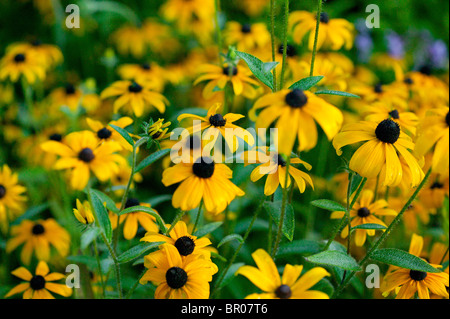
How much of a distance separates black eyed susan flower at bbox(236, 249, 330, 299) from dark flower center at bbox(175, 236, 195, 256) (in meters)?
0.18

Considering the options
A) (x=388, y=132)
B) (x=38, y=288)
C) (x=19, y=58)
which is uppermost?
(x=19, y=58)

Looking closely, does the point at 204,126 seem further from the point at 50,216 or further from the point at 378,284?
the point at 50,216

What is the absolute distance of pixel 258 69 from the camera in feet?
3.65

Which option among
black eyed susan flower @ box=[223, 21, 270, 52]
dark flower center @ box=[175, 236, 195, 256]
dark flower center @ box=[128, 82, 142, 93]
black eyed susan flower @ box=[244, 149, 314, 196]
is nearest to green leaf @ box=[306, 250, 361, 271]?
black eyed susan flower @ box=[244, 149, 314, 196]

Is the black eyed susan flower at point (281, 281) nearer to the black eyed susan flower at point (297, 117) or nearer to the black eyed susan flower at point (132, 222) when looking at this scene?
the black eyed susan flower at point (297, 117)

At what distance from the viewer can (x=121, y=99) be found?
5.52 feet

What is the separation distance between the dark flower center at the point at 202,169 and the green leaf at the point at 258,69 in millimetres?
249

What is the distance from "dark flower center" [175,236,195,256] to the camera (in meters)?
1.07

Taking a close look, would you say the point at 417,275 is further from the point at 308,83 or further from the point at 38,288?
the point at 38,288

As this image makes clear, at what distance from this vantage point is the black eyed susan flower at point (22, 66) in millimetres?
2107

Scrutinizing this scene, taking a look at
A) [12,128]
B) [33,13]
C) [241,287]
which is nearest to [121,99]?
[241,287]

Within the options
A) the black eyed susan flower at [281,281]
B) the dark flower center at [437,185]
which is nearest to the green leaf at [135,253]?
the black eyed susan flower at [281,281]

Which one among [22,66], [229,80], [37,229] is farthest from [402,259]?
[22,66]

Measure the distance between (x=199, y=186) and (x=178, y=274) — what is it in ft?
0.68
